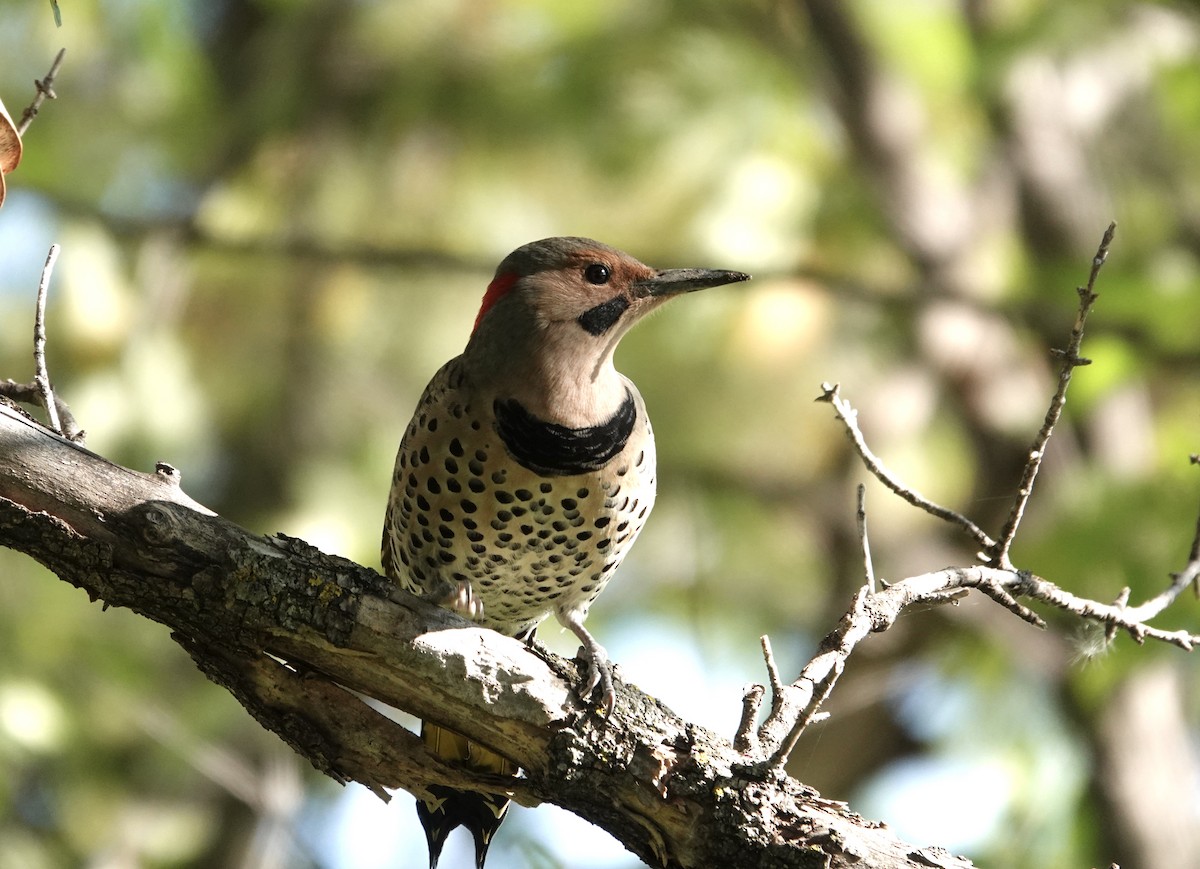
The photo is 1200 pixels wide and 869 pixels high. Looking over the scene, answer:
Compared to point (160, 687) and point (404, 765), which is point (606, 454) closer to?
point (404, 765)

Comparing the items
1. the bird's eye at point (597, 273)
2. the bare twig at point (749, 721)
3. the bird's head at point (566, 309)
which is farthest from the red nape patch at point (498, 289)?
the bare twig at point (749, 721)

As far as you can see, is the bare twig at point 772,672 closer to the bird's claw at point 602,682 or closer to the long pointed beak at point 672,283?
the bird's claw at point 602,682

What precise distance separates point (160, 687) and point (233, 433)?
1357 mm

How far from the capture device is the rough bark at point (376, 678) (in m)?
2.46

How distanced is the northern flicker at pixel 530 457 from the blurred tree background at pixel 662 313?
209cm

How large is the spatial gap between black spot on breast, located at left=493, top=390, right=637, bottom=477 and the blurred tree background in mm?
2398

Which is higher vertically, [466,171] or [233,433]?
[466,171]

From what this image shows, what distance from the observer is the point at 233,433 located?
685 cm

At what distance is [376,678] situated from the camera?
2.63 meters

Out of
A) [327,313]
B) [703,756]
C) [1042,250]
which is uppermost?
[1042,250]

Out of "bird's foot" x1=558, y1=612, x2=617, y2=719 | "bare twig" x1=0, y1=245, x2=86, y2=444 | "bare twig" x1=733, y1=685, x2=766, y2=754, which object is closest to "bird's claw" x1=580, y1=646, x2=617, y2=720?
"bird's foot" x1=558, y1=612, x2=617, y2=719

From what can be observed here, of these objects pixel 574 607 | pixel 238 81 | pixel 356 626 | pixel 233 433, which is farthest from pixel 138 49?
pixel 356 626

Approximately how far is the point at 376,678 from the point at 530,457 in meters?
0.80

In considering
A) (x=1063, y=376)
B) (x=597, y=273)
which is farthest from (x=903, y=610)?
(x=597, y=273)
